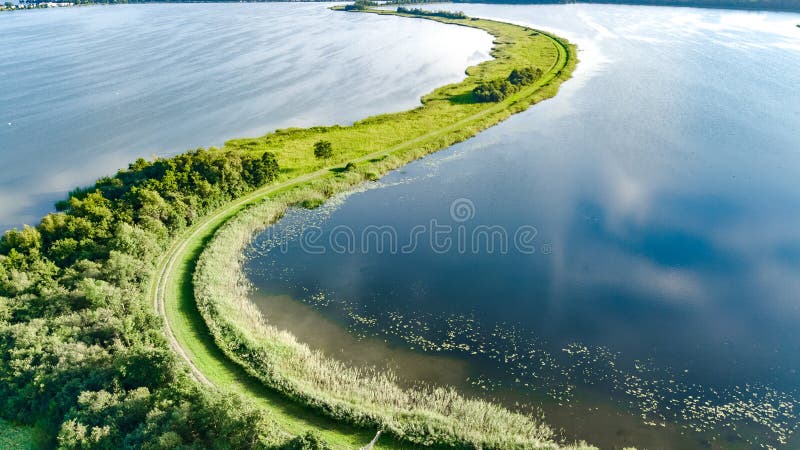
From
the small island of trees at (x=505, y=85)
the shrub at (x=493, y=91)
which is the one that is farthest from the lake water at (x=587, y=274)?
the small island of trees at (x=505, y=85)

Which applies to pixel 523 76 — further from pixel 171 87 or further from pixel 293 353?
pixel 293 353

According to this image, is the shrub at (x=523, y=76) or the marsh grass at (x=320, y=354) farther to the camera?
the shrub at (x=523, y=76)

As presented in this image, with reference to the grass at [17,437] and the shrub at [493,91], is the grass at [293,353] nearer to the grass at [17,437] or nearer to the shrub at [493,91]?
the grass at [17,437]

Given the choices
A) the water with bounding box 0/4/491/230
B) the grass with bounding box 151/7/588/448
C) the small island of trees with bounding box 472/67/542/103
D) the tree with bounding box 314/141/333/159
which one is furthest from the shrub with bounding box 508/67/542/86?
the tree with bounding box 314/141/333/159

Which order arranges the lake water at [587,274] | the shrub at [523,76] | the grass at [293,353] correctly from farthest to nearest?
the shrub at [523,76] → the lake water at [587,274] → the grass at [293,353]

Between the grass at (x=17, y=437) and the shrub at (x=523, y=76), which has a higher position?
the shrub at (x=523, y=76)

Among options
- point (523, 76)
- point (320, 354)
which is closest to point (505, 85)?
point (523, 76)
